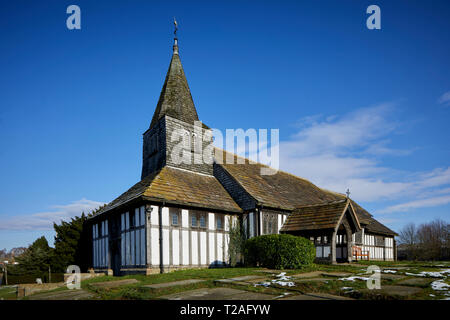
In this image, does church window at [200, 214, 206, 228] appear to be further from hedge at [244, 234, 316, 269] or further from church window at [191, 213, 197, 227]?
hedge at [244, 234, 316, 269]

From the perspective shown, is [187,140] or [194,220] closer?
[194,220]

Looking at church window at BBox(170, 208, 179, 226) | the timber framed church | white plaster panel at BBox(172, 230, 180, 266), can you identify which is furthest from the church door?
church window at BBox(170, 208, 179, 226)

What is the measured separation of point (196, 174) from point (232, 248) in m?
5.57

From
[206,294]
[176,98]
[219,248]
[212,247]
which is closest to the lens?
[206,294]

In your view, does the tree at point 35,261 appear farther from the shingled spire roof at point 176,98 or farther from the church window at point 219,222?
→ the church window at point 219,222

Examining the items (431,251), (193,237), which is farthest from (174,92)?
(431,251)

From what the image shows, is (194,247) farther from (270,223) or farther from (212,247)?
(270,223)

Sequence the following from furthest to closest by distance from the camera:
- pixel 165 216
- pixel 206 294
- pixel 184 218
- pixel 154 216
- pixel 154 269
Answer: pixel 184 218
pixel 165 216
pixel 154 216
pixel 154 269
pixel 206 294

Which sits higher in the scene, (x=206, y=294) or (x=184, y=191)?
(x=184, y=191)

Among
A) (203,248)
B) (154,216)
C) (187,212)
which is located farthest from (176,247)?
(154,216)

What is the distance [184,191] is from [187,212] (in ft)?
4.41

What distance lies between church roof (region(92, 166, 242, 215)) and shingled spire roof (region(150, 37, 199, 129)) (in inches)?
153

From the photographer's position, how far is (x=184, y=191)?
1903 centimetres
